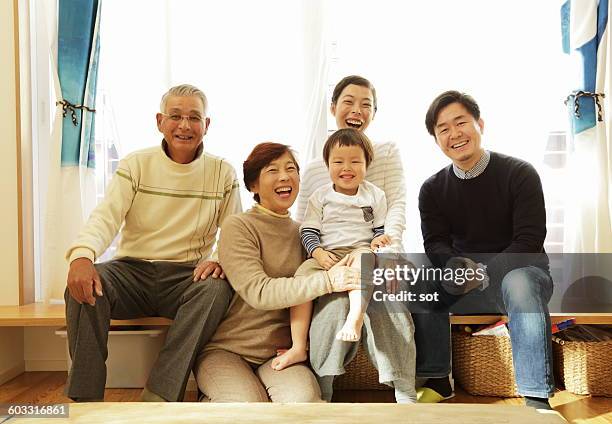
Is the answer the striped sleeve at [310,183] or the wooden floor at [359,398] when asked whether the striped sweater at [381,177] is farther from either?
the wooden floor at [359,398]

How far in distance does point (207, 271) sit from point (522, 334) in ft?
3.45

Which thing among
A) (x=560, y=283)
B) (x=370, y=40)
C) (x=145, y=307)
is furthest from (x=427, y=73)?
(x=145, y=307)

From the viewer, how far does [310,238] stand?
7.07ft

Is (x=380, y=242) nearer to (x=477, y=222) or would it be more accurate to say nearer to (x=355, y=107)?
(x=477, y=222)

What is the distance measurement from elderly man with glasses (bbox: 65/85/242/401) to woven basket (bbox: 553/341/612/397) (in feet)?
4.40

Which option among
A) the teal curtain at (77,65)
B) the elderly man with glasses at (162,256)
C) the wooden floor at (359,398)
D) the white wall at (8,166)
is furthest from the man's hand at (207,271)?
the white wall at (8,166)

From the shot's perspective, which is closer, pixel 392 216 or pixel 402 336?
pixel 402 336

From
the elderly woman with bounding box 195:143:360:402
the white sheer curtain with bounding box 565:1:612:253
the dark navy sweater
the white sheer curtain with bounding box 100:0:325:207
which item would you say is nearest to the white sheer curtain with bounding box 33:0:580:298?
the white sheer curtain with bounding box 100:0:325:207

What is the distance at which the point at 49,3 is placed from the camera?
282 centimetres

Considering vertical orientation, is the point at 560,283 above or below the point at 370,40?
below

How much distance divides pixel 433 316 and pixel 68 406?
1215 mm

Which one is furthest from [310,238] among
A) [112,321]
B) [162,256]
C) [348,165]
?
[112,321]

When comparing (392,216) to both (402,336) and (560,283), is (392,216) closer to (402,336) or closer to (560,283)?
(402,336)

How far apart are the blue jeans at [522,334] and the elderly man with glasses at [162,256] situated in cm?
68
